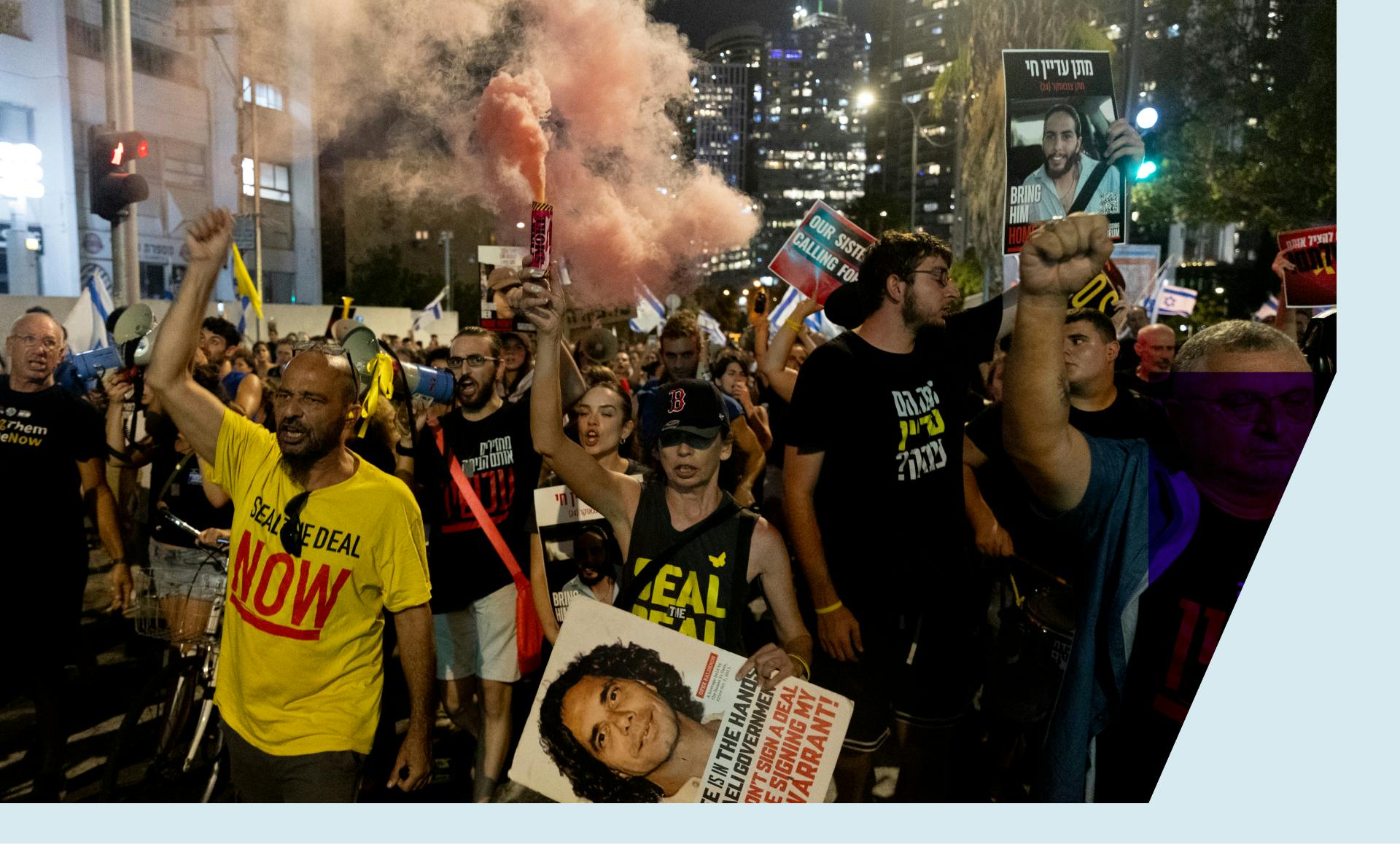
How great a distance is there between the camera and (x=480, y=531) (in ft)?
14.7

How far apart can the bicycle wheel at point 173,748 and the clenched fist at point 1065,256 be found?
3973 mm

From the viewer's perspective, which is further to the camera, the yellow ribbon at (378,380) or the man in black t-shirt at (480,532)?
the man in black t-shirt at (480,532)

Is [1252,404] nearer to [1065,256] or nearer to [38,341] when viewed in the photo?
[1065,256]

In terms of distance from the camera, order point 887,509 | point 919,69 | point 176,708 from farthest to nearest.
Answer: point 919,69 < point 176,708 < point 887,509

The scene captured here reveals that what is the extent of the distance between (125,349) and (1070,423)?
418 cm

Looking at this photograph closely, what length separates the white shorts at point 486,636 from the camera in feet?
14.6

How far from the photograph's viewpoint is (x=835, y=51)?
5.23m

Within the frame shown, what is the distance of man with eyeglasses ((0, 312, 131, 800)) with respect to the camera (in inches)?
165

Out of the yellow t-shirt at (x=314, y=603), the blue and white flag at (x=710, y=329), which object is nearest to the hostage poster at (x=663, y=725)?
the yellow t-shirt at (x=314, y=603)

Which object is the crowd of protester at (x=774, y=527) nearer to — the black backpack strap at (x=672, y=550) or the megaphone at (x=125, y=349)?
the black backpack strap at (x=672, y=550)

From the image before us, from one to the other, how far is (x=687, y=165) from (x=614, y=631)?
99.4 inches

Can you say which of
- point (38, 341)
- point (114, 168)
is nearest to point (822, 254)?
point (114, 168)

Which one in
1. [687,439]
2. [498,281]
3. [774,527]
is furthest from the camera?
[498,281]

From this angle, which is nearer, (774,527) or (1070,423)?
(774,527)
